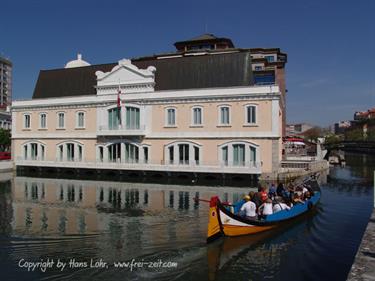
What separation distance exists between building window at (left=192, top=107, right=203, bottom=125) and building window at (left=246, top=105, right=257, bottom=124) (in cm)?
451

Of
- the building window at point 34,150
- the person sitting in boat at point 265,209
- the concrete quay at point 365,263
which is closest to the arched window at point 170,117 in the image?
the building window at point 34,150

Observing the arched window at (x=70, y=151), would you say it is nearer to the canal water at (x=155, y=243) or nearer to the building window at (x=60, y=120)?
the building window at (x=60, y=120)

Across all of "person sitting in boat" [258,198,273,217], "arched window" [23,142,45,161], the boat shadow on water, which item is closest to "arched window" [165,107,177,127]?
"arched window" [23,142,45,161]

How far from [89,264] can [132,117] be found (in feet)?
93.5

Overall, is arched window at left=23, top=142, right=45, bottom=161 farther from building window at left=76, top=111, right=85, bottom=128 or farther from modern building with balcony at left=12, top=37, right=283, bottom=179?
building window at left=76, top=111, right=85, bottom=128

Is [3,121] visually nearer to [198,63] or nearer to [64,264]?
[198,63]

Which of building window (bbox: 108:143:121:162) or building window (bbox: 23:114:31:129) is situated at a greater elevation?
building window (bbox: 23:114:31:129)

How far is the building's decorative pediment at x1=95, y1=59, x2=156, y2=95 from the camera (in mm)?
39219

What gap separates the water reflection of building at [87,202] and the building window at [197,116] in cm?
823

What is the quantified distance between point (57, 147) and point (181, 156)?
14845 mm

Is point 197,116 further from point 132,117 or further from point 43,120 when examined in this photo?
Answer: point 43,120

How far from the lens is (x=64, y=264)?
38.9 ft

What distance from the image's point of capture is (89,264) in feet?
38.9

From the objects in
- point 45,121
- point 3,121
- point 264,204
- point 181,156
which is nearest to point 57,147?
point 45,121
